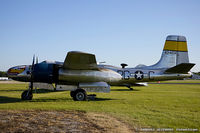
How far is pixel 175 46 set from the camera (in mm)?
15852

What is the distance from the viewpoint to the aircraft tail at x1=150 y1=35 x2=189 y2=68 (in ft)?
51.5

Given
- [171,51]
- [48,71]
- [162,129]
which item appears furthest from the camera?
[171,51]

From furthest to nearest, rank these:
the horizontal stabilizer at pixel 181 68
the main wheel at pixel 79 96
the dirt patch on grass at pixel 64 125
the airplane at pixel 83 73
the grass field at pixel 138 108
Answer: the horizontal stabilizer at pixel 181 68 < the main wheel at pixel 79 96 < the airplane at pixel 83 73 < the grass field at pixel 138 108 < the dirt patch on grass at pixel 64 125

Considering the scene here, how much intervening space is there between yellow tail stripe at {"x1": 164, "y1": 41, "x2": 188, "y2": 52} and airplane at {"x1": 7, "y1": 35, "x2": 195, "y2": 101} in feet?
1.81

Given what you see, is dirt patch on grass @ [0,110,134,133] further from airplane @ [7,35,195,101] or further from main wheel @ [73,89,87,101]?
main wheel @ [73,89,87,101]

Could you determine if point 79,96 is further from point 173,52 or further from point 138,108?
point 173,52

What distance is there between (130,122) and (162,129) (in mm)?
1149

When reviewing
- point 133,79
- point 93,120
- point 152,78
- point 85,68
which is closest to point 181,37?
point 152,78

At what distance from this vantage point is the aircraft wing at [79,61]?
444 inches

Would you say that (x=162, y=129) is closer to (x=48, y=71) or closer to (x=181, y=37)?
(x=48, y=71)

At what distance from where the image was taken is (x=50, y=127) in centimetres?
523

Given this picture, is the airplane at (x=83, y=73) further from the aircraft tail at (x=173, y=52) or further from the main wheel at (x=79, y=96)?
the aircraft tail at (x=173, y=52)

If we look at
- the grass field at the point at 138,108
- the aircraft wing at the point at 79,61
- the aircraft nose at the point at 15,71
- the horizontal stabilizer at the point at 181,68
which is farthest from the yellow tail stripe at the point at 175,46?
the aircraft nose at the point at 15,71

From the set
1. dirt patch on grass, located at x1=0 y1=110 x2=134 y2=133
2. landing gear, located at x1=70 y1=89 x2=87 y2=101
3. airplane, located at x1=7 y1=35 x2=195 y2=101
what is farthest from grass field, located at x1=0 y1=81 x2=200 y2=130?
airplane, located at x1=7 y1=35 x2=195 y2=101
